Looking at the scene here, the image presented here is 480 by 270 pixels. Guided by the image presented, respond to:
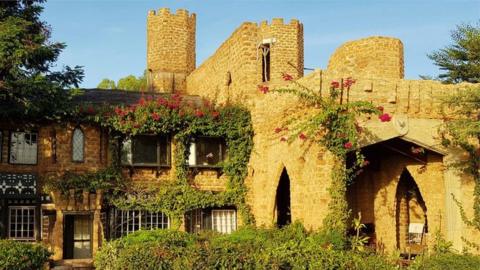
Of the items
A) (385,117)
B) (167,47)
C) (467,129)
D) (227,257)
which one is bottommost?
(227,257)

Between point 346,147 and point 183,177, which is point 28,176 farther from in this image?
point 346,147

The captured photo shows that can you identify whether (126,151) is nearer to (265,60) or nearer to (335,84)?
(265,60)

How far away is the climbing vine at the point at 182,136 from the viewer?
68.5ft

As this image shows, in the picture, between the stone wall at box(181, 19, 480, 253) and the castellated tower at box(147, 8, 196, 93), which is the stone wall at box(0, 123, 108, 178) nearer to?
the stone wall at box(181, 19, 480, 253)

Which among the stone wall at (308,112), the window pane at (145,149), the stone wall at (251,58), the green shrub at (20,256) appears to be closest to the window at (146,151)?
the window pane at (145,149)

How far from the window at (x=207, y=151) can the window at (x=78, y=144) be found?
356 centimetres

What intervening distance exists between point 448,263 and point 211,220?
31.5 feet

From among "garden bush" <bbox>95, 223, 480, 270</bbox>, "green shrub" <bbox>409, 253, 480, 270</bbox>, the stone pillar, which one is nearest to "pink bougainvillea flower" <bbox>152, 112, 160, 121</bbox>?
the stone pillar

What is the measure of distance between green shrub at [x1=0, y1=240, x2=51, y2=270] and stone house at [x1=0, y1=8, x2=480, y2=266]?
468cm

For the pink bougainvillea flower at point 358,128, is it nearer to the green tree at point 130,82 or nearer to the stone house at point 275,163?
the stone house at point 275,163

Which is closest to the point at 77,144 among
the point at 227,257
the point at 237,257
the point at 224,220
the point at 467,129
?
the point at 224,220

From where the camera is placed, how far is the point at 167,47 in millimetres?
30812

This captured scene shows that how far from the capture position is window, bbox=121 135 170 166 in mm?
21516

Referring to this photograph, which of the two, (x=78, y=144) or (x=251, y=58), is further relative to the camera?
(x=251, y=58)
